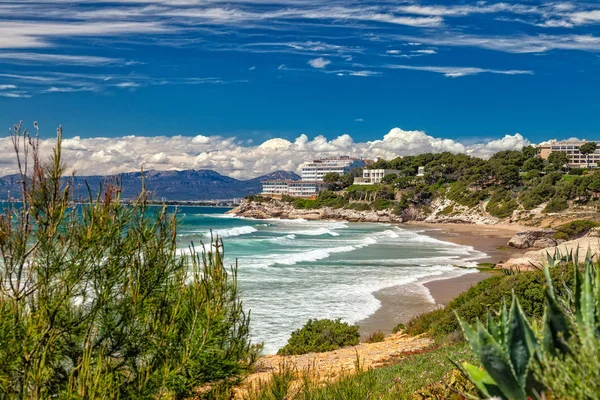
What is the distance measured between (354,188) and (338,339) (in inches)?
4087

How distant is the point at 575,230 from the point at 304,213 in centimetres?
6479

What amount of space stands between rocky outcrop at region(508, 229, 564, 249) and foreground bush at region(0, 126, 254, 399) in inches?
1712

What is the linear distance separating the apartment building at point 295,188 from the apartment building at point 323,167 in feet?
87.6

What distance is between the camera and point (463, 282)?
27.4 metres

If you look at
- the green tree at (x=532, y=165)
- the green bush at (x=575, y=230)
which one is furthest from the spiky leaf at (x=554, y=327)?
the green tree at (x=532, y=165)

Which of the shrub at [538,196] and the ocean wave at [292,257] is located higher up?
the shrub at [538,196]

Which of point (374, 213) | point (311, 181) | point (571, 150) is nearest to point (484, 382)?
point (374, 213)

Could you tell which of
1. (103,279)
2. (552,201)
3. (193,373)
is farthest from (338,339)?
(552,201)

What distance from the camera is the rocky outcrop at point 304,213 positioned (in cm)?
9681

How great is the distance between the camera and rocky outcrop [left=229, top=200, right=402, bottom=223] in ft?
Answer: 318

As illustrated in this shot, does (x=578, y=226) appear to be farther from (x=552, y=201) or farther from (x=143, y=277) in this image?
(x=143, y=277)

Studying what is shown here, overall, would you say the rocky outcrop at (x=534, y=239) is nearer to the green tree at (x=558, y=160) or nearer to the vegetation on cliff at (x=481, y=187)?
the vegetation on cliff at (x=481, y=187)

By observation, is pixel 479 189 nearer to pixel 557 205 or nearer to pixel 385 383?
pixel 557 205

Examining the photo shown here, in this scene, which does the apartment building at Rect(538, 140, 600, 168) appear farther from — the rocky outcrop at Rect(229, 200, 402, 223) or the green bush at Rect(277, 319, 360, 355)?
the green bush at Rect(277, 319, 360, 355)
